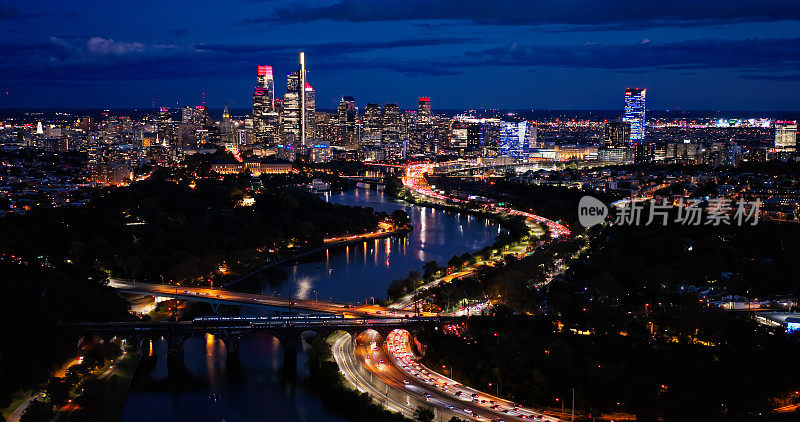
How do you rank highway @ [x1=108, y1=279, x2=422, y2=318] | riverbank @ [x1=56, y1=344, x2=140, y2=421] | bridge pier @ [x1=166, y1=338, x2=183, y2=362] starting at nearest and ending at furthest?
riverbank @ [x1=56, y1=344, x2=140, y2=421] → bridge pier @ [x1=166, y1=338, x2=183, y2=362] → highway @ [x1=108, y1=279, x2=422, y2=318]

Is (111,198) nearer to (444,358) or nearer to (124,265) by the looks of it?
(124,265)

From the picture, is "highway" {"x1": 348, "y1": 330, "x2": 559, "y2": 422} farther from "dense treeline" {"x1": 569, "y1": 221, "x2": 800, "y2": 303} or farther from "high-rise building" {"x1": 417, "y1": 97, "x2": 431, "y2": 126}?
"high-rise building" {"x1": 417, "y1": 97, "x2": 431, "y2": 126}

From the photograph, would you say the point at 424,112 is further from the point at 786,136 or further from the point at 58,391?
the point at 58,391

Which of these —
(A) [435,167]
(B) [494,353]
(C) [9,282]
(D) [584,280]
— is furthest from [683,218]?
(A) [435,167]

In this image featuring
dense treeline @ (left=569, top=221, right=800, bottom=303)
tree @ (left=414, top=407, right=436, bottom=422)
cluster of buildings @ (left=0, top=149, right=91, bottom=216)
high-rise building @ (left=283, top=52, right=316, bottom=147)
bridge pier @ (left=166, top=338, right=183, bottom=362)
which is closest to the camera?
tree @ (left=414, top=407, right=436, bottom=422)

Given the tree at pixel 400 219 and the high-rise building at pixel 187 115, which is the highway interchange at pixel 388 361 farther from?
the high-rise building at pixel 187 115

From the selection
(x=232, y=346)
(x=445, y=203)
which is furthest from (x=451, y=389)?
(x=445, y=203)

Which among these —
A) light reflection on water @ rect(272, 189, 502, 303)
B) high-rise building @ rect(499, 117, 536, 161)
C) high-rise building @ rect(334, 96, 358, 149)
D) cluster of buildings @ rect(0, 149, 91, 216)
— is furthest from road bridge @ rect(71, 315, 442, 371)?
high-rise building @ rect(334, 96, 358, 149)
